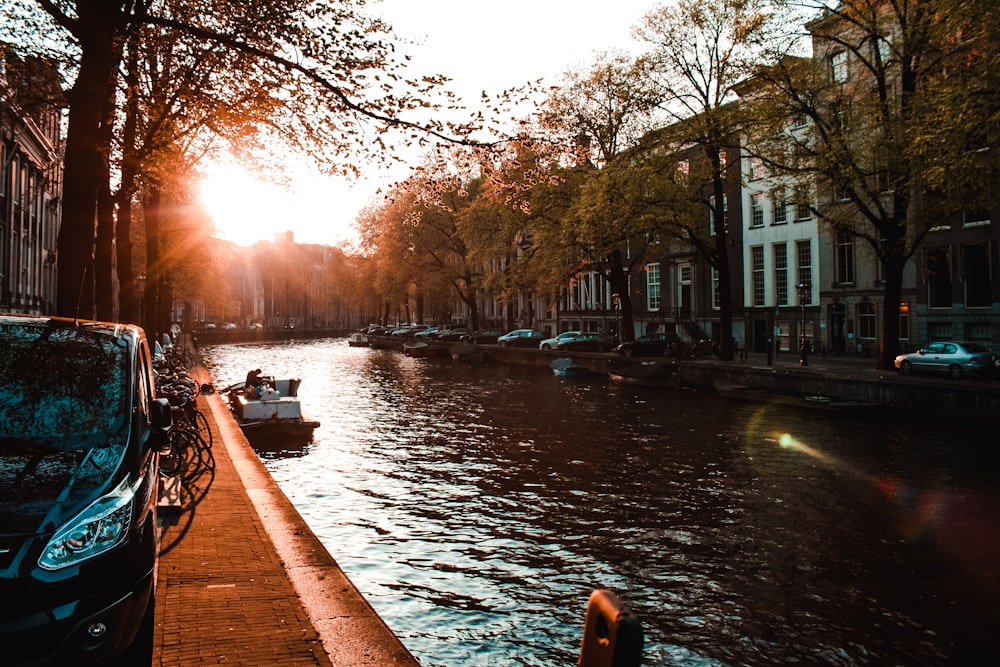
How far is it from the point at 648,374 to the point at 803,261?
51.1ft

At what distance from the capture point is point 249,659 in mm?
4566

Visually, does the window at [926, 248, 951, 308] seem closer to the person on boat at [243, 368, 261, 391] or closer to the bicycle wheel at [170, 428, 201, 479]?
the person on boat at [243, 368, 261, 391]

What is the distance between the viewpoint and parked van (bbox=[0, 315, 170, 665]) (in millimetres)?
3793

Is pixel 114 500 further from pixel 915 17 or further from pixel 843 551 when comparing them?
pixel 915 17

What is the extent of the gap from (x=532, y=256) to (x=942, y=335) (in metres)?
23.5

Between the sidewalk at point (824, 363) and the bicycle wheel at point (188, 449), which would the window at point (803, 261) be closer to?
the sidewalk at point (824, 363)

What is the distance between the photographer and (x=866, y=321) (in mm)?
39875

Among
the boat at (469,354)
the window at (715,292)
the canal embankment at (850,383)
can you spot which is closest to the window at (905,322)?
the canal embankment at (850,383)

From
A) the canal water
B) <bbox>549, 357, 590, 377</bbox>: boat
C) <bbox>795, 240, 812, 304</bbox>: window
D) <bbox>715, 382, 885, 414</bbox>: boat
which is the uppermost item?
<bbox>795, 240, 812, 304</bbox>: window

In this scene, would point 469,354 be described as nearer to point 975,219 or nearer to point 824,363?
point 824,363

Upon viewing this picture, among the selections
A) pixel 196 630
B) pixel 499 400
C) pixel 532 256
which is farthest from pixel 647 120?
pixel 196 630

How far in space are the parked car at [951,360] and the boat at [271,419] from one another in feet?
72.0

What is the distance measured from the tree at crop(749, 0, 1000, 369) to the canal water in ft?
23.7

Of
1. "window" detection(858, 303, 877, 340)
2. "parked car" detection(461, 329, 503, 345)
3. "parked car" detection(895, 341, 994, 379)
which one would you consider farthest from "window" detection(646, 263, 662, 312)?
"parked car" detection(895, 341, 994, 379)
